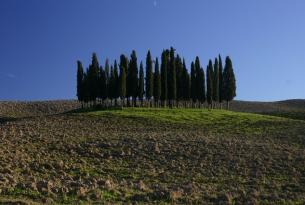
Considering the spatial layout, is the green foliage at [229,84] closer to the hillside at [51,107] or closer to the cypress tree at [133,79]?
the hillside at [51,107]

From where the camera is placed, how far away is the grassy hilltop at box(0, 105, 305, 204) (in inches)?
843

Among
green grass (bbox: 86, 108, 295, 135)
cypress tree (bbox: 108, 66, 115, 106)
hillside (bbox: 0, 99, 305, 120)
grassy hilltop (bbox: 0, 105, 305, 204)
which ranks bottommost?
grassy hilltop (bbox: 0, 105, 305, 204)

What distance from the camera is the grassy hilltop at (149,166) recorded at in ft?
70.2

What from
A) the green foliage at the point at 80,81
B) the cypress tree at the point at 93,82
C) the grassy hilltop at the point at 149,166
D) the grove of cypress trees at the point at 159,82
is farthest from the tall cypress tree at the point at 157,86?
the grassy hilltop at the point at 149,166

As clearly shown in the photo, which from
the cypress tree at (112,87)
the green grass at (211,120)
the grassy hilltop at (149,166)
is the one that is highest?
the cypress tree at (112,87)

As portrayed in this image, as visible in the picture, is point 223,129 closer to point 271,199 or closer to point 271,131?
point 271,131

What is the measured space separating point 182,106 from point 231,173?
174 ft

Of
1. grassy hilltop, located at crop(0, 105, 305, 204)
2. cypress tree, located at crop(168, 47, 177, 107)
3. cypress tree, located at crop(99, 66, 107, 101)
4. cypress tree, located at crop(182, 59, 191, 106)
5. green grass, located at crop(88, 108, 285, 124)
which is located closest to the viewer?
grassy hilltop, located at crop(0, 105, 305, 204)

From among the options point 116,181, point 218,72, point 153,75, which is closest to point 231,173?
point 116,181

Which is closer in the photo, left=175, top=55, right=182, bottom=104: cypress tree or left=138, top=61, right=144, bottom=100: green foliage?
left=138, top=61, right=144, bottom=100: green foliage

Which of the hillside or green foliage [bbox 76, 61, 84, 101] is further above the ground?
green foliage [bbox 76, 61, 84, 101]

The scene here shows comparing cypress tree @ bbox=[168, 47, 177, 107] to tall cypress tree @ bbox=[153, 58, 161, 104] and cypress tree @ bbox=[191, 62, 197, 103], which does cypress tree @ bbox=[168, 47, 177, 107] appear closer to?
tall cypress tree @ bbox=[153, 58, 161, 104]

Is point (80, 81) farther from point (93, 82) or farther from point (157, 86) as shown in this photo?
point (157, 86)

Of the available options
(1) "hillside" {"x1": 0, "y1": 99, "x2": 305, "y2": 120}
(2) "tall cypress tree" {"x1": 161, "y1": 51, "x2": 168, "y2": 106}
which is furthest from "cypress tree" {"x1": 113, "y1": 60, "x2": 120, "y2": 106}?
(1) "hillside" {"x1": 0, "y1": 99, "x2": 305, "y2": 120}
